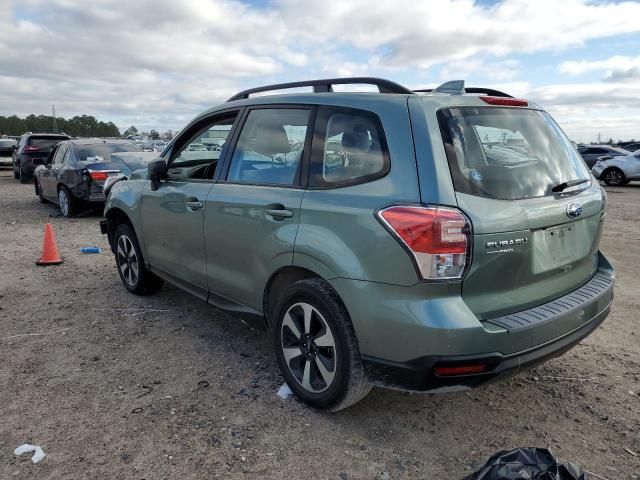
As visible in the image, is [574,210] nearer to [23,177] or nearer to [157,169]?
[157,169]

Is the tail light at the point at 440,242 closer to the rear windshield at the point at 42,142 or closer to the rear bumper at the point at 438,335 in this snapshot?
the rear bumper at the point at 438,335

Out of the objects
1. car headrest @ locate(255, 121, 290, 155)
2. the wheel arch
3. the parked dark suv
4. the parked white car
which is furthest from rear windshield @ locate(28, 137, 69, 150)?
the parked white car

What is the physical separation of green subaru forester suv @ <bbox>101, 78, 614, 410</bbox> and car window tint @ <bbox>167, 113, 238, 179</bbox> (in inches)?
9.8

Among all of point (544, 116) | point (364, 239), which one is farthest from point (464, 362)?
point (544, 116)

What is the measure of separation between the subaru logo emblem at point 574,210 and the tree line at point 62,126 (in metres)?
73.4

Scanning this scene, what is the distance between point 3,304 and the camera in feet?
17.1

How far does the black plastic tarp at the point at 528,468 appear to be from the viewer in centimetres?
207

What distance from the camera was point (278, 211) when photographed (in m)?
3.13

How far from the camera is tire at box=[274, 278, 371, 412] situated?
2764 millimetres

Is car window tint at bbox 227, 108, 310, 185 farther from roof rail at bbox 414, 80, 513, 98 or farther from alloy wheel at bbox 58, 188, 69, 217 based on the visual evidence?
alloy wheel at bbox 58, 188, 69, 217

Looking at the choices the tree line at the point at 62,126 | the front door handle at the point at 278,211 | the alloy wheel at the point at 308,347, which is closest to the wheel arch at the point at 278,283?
the alloy wheel at the point at 308,347

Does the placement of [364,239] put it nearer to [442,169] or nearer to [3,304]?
[442,169]

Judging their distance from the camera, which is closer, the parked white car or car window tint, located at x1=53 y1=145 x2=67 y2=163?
car window tint, located at x1=53 y1=145 x2=67 y2=163

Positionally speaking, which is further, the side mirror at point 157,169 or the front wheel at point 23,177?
the front wheel at point 23,177
